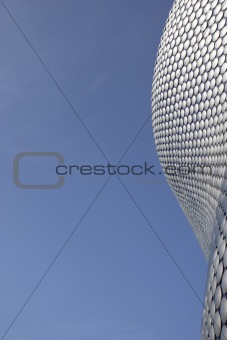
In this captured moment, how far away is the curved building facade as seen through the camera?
26109 mm

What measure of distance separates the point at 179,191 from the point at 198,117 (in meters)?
8.80

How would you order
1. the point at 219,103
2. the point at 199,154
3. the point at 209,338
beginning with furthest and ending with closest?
the point at 199,154 → the point at 219,103 → the point at 209,338

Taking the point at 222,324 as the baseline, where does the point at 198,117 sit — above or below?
below

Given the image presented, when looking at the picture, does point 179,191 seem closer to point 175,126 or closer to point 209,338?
point 175,126

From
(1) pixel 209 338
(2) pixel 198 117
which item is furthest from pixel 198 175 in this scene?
(1) pixel 209 338

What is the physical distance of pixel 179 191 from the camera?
37312mm

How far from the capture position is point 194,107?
30.6 metres

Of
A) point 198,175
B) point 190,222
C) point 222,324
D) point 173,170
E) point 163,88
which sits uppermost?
point 222,324

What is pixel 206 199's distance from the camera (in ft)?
88.7

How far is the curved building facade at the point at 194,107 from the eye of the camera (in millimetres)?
26109

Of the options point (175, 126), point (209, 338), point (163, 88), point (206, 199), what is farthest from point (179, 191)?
point (209, 338)

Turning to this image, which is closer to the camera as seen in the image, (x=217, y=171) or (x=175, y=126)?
(x=217, y=171)

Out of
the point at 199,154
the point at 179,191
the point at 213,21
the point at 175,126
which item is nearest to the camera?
the point at 213,21

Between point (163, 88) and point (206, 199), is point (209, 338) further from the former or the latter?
point (163, 88)
